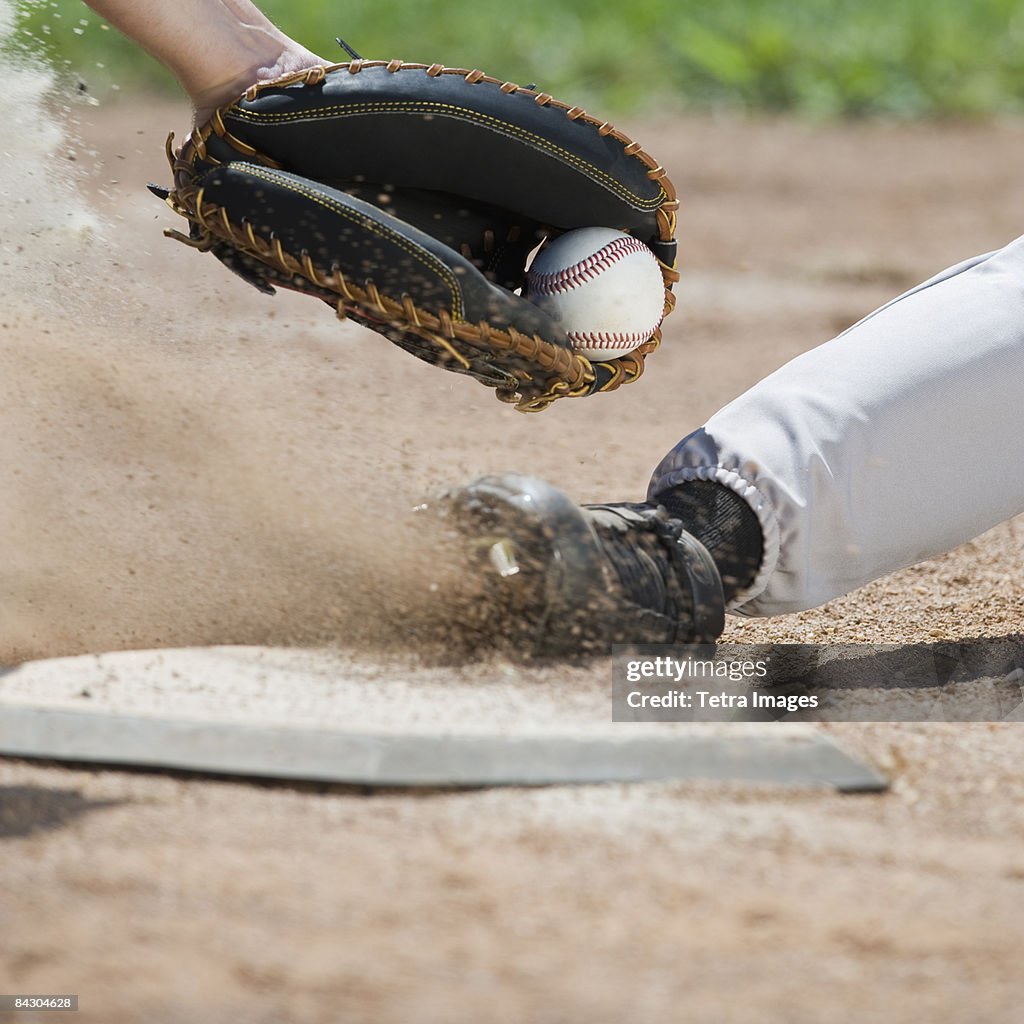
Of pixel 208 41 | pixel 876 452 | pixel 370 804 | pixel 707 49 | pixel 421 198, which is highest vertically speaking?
pixel 707 49

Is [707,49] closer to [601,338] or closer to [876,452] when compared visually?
[601,338]

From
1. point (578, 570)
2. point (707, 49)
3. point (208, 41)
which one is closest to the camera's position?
point (578, 570)

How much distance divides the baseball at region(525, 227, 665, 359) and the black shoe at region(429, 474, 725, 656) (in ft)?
1.19

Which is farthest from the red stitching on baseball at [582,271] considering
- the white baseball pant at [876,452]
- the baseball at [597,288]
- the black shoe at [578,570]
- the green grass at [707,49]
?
the green grass at [707,49]

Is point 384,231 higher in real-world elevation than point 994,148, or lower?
lower

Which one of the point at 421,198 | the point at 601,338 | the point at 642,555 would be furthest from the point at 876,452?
the point at 421,198

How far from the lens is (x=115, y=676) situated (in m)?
1.72

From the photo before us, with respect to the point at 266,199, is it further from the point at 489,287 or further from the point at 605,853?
the point at 605,853

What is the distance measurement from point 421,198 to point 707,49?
6297 millimetres

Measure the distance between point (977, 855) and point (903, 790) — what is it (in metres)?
0.15

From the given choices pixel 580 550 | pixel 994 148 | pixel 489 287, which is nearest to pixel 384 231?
pixel 489 287

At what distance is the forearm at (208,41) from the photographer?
203 cm

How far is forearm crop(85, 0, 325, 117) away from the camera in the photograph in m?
2.03

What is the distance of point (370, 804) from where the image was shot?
4.73ft
